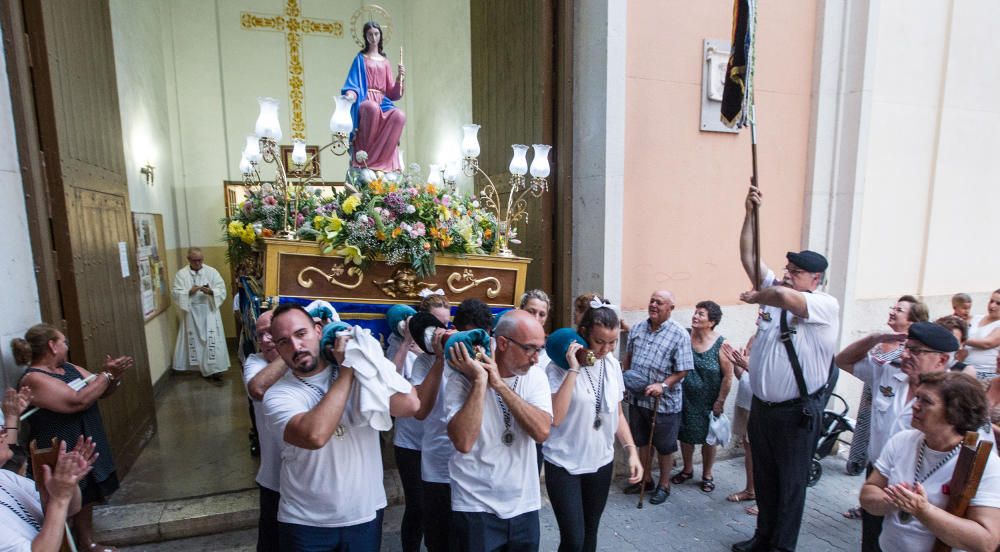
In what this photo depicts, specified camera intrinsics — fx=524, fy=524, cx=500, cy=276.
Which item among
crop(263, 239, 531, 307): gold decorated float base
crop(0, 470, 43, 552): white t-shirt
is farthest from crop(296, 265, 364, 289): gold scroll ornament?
crop(0, 470, 43, 552): white t-shirt

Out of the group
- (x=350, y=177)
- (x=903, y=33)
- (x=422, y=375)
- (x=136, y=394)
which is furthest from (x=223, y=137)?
(x=903, y=33)

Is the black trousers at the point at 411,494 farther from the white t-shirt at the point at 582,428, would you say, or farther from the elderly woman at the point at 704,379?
the elderly woman at the point at 704,379

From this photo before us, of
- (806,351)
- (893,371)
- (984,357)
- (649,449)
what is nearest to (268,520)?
(649,449)

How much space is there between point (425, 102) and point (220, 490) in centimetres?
882

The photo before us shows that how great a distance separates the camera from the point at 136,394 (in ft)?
16.7

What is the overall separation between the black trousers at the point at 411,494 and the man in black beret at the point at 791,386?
2.38 metres

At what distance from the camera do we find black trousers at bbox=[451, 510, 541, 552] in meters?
2.29

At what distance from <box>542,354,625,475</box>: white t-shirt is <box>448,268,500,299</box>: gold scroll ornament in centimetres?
144

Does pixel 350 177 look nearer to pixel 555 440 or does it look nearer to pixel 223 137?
pixel 555 440

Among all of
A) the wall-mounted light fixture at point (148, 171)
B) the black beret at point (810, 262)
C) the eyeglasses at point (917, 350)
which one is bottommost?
the eyeglasses at point (917, 350)

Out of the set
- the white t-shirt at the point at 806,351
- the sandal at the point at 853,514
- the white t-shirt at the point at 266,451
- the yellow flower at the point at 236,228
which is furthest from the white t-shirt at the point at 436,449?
the sandal at the point at 853,514

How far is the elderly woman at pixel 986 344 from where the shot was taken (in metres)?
3.99

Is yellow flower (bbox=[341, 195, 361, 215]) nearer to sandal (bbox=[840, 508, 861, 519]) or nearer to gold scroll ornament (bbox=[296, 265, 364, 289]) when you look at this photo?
gold scroll ornament (bbox=[296, 265, 364, 289])

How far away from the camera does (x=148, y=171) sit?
7.64m
